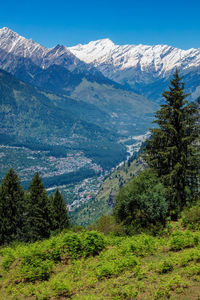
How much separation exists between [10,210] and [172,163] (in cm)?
3264

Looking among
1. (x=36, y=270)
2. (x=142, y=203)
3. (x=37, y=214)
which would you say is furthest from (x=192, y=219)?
(x=37, y=214)

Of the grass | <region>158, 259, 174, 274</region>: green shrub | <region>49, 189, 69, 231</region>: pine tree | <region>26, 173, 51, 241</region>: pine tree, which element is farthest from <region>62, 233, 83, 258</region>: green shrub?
<region>49, 189, 69, 231</region>: pine tree

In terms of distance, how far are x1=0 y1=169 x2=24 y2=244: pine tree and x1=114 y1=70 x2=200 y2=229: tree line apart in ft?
90.0

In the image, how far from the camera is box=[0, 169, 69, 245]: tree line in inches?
1922

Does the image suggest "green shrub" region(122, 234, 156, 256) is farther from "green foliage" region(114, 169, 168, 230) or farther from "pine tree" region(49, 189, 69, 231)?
"pine tree" region(49, 189, 69, 231)

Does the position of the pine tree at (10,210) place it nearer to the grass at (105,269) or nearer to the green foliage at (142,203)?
the green foliage at (142,203)

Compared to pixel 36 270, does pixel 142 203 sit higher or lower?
higher

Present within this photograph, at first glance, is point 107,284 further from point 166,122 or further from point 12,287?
point 166,122

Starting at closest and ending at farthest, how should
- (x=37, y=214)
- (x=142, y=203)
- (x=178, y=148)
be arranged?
(x=142, y=203) → (x=178, y=148) → (x=37, y=214)

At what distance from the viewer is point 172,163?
31750 millimetres

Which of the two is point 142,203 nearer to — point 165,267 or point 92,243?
point 92,243

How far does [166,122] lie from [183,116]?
2132 millimetres

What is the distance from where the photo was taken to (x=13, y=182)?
50844 mm

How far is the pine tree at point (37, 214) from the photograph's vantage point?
49781 mm
